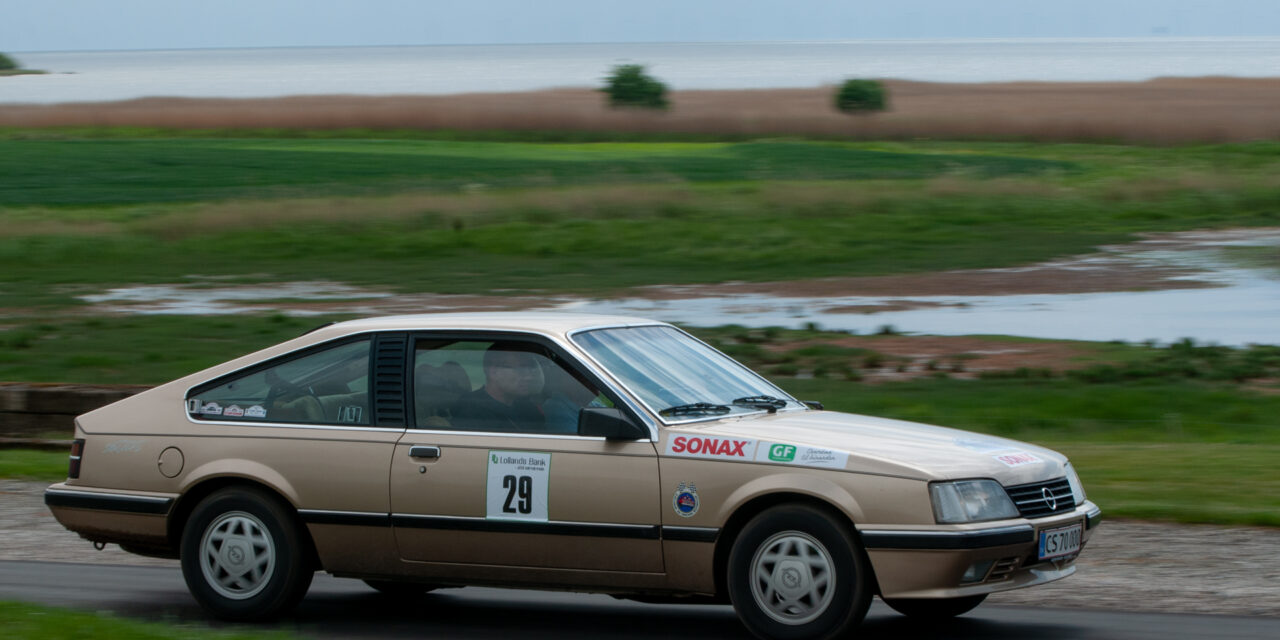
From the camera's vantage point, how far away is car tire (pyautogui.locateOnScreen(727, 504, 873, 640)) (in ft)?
20.6

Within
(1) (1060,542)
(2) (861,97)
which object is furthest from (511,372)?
(2) (861,97)

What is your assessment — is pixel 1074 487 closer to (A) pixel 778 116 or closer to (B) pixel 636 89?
(A) pixel 778 116

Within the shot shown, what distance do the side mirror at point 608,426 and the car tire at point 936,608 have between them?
140cm

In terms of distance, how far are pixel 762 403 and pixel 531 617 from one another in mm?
1427

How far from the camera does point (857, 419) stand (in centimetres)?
720

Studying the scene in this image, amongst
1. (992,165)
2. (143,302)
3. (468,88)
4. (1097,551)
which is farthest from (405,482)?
(468,88)

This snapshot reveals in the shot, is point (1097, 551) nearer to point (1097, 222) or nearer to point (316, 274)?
point (316, 274)

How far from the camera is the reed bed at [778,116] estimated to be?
221ft

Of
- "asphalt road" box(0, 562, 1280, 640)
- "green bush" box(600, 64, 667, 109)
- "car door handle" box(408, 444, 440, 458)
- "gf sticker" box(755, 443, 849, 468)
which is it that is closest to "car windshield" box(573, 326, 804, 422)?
"gf sticker" box(755, 443, 849, 468)

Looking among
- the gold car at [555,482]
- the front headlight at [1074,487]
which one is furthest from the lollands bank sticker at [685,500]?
the front headlight at [1074,487]

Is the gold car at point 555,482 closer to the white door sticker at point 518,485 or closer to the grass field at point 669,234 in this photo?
the white door sticker at point 518,485

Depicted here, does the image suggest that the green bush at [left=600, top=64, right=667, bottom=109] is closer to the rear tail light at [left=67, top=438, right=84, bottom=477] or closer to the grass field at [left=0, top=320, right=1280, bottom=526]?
the grass field at [left=0, top=320, right=1280, bottom=526]

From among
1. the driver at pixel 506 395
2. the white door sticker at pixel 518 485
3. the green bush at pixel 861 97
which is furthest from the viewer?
the green bush at pixel 861 97

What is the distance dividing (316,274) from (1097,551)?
2276 cm
